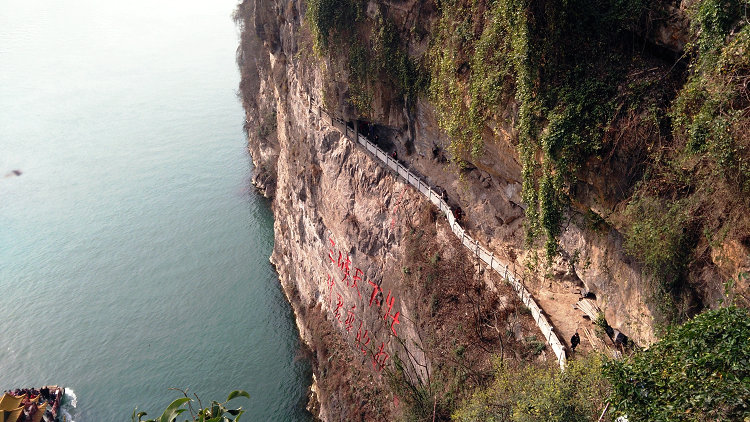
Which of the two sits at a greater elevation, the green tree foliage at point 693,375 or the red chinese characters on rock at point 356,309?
the green tree foliage at point 693,375

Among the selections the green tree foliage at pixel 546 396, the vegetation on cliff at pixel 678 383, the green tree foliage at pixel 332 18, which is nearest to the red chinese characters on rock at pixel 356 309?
the green tree foliage at pixel 546 396

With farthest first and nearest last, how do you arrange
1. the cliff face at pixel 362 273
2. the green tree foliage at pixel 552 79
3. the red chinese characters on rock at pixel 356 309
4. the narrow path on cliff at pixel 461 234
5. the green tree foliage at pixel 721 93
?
the red chinese characters on rock at pixel 356 309
the cliff face at pixel 362 273
the narrow path on cliff at pixel 461 234
the green tree foliage at pixel 552 79
the green tree foliage at pixel 721 93

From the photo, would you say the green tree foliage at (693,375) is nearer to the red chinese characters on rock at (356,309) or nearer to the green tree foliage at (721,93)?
the green tree foliage at (721,93)

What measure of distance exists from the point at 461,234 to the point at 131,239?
31674mm

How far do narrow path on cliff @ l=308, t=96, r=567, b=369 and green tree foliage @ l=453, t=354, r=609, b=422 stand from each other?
1.55 meters

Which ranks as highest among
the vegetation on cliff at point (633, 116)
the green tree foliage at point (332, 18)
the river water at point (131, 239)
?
the green tree foliage at point (332, 18)

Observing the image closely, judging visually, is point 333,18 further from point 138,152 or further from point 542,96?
point 138,152

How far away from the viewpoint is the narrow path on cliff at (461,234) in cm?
1326

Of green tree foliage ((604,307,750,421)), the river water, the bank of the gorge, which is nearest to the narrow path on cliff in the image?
the bank of the gorge

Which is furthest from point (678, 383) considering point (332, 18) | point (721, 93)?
point (332, 18)

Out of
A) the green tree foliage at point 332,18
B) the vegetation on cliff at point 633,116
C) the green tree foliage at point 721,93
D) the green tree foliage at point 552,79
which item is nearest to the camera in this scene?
the green tree foliage at point 721,93

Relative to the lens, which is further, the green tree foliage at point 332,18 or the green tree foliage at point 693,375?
the green tree foliage at point 332,18

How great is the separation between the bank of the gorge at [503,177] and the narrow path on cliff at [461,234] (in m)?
0.30

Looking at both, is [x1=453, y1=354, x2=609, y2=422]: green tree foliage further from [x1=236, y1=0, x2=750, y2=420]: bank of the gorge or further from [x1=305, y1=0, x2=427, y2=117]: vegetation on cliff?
[x1=305, y1=0, x2=427, y2=117]: vegetation on cliff
